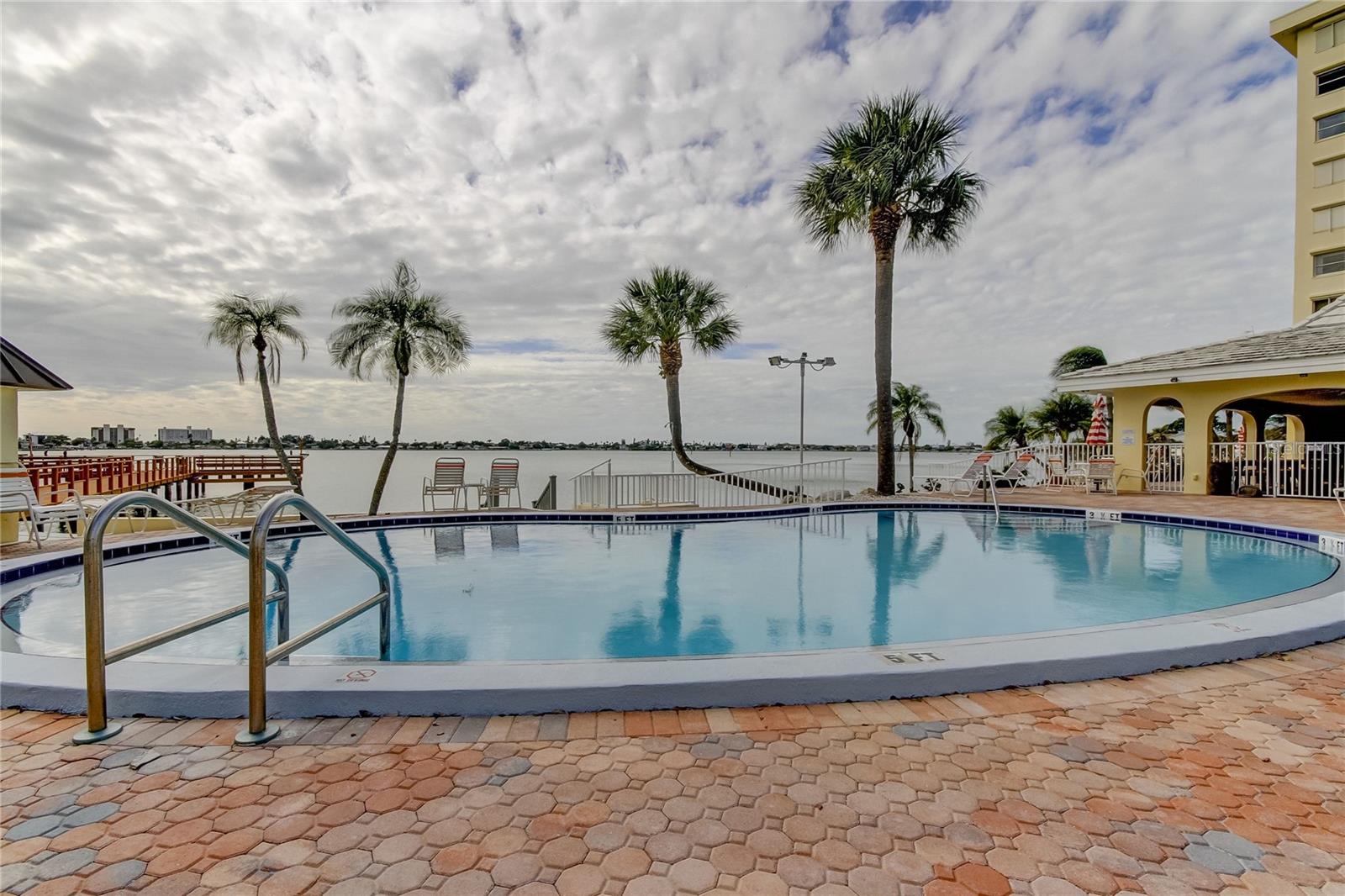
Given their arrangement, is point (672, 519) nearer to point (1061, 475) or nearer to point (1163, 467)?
point (1061, 475)

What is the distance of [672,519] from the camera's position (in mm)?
10805

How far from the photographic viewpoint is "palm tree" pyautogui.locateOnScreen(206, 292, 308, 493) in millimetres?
12852

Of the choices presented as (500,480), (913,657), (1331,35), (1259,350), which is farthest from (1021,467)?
(1331,35)

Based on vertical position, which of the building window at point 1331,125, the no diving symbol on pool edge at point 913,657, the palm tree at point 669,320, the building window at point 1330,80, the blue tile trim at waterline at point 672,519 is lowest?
the blue tile trim at waterline at point 672,519

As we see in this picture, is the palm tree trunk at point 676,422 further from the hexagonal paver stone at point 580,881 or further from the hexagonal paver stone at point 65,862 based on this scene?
the hexagonal paver stone at point 65,862

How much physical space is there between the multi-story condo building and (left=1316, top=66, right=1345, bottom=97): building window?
0.07 ft

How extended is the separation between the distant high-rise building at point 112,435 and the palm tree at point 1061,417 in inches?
1668

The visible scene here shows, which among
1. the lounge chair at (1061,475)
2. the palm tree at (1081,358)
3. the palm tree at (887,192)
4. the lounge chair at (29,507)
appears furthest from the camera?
the palm tree at (1081,358)

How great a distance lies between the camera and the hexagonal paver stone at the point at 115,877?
1.48 meters

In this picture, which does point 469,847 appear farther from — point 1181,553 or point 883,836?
point 1181,553

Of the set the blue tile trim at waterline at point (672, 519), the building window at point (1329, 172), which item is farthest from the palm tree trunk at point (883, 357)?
the building window at point (1329, 172)

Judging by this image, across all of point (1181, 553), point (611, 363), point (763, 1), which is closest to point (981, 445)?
point (611, 363)

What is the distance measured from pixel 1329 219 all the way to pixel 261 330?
3525 centimetres

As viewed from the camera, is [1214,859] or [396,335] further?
[396,335]
